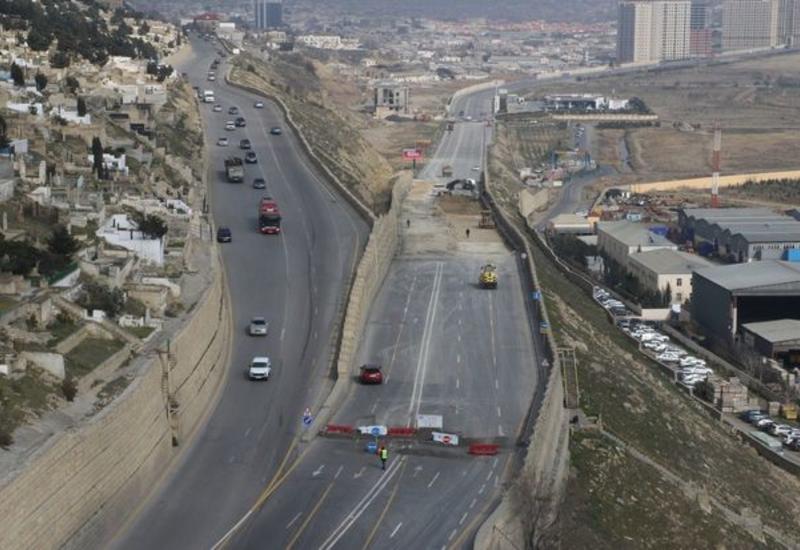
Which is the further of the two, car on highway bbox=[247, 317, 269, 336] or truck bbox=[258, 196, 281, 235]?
truck bbox=[258, 196, 281, 235]

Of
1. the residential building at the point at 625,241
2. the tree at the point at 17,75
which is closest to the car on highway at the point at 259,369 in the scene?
the tree at the point at 17,75

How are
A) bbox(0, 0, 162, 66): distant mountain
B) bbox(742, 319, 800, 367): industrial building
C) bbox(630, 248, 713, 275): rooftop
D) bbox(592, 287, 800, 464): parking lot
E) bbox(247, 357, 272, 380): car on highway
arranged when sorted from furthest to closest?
bbox(0, 0, 162, 66): distant mountain
bbox(630, 248, 713, 275): rooftop
bbox(742, 319, 800, 367): industrial building
bbox(592, 287, 800, 464): parking lot
bbox(247, 357, 272, 380): car on highway

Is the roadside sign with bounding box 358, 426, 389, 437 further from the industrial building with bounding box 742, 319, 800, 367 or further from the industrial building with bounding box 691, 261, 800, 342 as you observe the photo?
the industrial building with bounding box 691, 261, 800, 342

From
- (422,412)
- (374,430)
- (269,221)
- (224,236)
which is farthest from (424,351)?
(269,221)

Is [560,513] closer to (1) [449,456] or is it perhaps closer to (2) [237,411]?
(1) [449,456]

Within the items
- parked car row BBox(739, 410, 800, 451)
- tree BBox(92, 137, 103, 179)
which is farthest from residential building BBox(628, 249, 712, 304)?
tree BBox(92, 137, 103, 179)

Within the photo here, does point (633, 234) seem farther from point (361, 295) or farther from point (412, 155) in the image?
point (361, 295)

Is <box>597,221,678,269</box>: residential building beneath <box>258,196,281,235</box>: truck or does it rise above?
beneath
